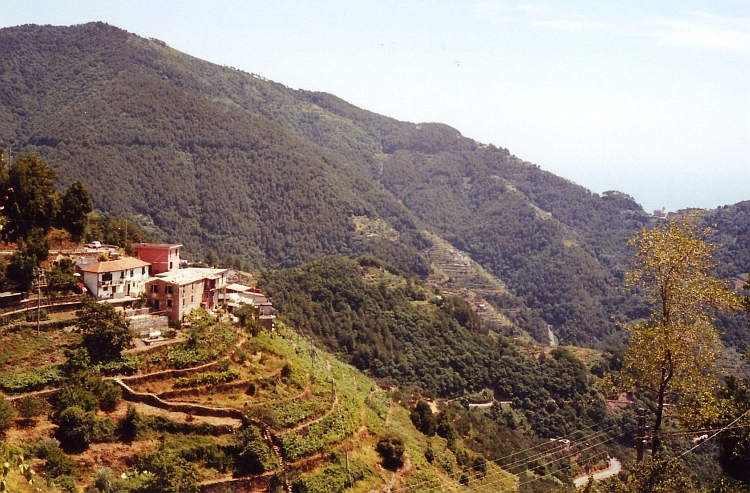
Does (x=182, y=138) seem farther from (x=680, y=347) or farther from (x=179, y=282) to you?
(x=680, y=347)

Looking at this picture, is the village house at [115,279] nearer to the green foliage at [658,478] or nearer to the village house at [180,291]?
the village house at [180,291]

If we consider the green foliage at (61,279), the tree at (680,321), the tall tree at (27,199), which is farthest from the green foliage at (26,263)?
the tree at (680,321)

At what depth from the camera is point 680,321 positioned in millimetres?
13133

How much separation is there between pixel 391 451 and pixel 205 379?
8477 mm

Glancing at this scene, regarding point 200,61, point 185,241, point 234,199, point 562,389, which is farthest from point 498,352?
point 200,61

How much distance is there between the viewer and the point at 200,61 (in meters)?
192

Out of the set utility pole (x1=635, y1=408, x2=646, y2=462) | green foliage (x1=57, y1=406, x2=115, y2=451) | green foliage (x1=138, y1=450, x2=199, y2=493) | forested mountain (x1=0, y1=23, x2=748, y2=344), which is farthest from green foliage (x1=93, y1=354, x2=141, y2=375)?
forested mountain (x1=0, y1=23, x2=748, y2=344)

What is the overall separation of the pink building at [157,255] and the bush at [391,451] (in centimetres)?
1313

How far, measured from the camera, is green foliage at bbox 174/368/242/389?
960 inches

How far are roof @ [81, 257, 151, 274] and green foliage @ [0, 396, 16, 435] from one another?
7429mm

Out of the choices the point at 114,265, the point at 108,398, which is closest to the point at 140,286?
the point at 114,265

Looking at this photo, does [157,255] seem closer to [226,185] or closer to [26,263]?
[26,263]

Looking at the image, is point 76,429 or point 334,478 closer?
point 76,429

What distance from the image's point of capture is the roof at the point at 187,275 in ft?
94.1
